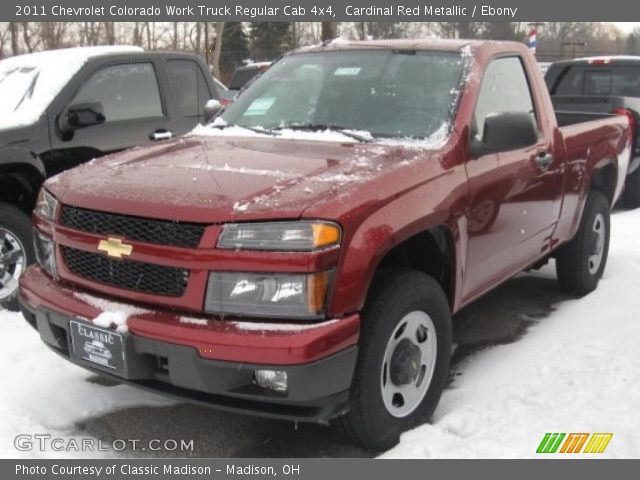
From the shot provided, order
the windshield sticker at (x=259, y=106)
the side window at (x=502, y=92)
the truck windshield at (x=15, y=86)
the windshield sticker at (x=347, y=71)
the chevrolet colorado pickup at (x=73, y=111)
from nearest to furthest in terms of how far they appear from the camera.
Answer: the side window at (x=502, y=92) → the windshield sticker at (x=347, y=71) → the windshield sticker at (x=259, y=106) → the chevrolet colorado pickup at (x=73, y=111) → the truck windshield at (x=15, y=86)

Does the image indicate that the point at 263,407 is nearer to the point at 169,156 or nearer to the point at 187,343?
the point at 187,343

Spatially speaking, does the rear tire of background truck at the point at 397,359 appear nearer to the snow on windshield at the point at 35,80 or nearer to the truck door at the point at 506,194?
the truck door at the point at 506,194

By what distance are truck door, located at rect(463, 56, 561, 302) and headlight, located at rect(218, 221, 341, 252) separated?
3.60 ft

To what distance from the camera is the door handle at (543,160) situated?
4242 mm

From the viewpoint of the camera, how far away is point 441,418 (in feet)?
11.0

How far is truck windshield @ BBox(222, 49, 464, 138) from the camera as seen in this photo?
12.1 feet

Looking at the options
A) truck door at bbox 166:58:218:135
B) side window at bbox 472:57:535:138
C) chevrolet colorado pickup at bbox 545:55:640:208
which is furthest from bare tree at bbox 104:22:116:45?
side window at bbox 472:57:535:138

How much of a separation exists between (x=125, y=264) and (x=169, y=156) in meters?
0.81

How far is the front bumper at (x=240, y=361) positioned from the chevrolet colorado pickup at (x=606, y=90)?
6.53 meters

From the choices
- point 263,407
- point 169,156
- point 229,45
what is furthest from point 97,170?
point 229,45

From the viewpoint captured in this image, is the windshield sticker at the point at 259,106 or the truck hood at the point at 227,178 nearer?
the truck hood at the point at 227,178

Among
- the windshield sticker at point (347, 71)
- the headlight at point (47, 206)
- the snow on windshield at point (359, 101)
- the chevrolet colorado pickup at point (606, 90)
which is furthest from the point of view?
the chevrolet colorado pickup at point (606, 90)

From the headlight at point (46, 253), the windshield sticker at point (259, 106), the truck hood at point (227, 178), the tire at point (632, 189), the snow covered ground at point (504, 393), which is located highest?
the windshield sticker at point (259, 106)

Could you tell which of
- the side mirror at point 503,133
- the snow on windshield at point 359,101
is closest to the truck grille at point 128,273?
the snow on windshield at point 359,101
